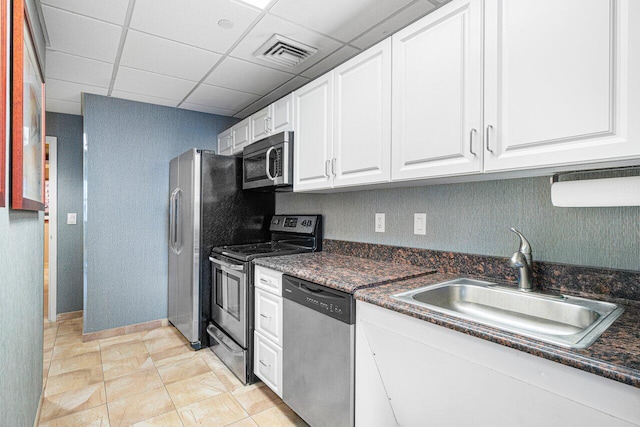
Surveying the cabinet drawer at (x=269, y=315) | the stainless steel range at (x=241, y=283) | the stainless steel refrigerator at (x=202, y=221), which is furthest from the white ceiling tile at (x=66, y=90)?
the cabinet drawer at (x=269, y=315)

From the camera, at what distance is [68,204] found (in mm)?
3682

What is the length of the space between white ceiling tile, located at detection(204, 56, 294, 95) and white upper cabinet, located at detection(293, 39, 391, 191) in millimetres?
453

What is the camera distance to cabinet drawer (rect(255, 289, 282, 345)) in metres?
1.98

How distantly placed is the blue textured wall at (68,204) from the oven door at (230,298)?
6.56 feet

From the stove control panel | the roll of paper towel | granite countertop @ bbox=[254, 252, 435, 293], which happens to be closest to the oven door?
granite countertop @ bbox=[254, 252, 435, 293]

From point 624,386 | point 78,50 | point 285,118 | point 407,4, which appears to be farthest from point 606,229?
point 78,50

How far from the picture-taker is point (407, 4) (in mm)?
1765

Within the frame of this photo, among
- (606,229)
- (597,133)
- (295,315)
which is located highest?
(597,133)

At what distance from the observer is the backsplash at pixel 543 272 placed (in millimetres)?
1254

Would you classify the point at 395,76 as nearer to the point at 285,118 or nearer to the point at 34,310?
the point at 285,118

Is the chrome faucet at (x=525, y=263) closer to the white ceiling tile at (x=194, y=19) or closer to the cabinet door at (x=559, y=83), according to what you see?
the cabinet door at (x=559, y=83)

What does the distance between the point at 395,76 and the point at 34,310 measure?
2.19 metres

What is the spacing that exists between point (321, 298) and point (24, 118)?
137 cm

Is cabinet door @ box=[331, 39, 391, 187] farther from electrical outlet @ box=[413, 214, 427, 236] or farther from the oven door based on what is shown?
the oven door
